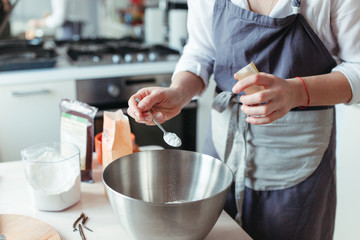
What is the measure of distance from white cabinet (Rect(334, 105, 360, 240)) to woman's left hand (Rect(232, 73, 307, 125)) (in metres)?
0.79

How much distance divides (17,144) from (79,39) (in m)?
0.99

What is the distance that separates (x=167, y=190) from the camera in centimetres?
86

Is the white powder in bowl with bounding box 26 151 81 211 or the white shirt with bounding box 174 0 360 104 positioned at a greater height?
the white shirt with bounding box 174 0 360 104

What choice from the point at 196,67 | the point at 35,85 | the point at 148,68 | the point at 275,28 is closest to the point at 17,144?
the point at 35,85

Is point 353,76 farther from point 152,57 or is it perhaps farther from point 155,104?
point 152,57

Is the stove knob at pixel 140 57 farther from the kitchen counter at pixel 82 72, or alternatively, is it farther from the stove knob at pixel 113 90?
the stove knob at pixel 113 90

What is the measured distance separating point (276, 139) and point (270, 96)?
324 mm

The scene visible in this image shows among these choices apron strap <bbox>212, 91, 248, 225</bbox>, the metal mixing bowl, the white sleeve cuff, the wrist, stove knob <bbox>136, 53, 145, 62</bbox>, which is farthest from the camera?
stove knob <bbox>136, 53, 145, 62</bbox>

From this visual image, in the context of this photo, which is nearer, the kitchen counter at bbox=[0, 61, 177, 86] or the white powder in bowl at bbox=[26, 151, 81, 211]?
the white powder in bowl at bbox=[26, 151, 81, 211]

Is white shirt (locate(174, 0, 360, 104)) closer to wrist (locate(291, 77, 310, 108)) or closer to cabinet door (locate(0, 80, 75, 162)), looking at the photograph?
wrist (locate(291, 77, 310, 108))

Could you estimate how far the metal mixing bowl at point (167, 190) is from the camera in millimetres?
624

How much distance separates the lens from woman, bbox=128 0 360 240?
87 cm

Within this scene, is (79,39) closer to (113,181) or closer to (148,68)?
(148,68)

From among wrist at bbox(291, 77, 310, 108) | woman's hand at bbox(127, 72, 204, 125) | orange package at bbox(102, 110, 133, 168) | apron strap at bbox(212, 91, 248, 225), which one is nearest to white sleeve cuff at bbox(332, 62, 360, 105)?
wrist at bbox(291, 77, 310, 108)
